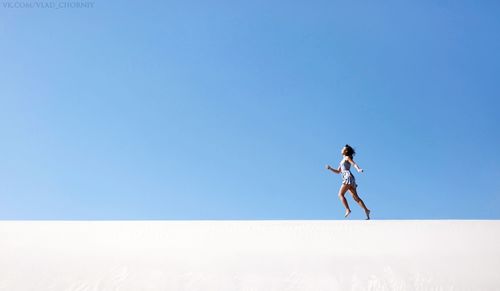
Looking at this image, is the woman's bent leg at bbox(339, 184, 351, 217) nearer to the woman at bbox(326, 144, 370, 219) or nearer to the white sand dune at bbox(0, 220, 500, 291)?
the woman at bbox(326, 144, 370, 219)

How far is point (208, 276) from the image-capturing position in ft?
14.3

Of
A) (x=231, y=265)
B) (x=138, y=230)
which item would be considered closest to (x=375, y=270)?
(x=231, y=265)

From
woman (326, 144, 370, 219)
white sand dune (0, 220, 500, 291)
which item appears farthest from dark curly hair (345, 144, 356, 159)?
white sand dune (0, 220, 500, 291)

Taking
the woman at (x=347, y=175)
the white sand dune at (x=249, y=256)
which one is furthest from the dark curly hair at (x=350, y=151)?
the white sand dune at (x=249, y=256)

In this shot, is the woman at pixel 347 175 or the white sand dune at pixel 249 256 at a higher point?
the woman at pixel 347 175

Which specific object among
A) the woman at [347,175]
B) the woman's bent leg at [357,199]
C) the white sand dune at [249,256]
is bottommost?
the white sand dune at [249,256]

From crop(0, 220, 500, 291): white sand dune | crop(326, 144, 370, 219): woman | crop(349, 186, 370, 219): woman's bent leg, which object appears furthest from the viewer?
crop(326, 144, 370, 219): woman

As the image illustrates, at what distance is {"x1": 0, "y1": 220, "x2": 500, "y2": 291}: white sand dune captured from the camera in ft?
14.0

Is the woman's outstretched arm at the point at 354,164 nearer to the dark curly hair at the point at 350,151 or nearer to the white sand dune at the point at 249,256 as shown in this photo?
the dark curly hair at the point at 350,151

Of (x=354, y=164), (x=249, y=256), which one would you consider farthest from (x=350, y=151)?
(x=249, y=256)

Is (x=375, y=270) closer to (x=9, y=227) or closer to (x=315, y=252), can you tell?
(x=315, y=252)

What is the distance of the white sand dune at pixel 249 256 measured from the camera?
4254 millimetres

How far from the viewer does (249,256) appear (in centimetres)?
496

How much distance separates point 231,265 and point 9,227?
3452 mm
